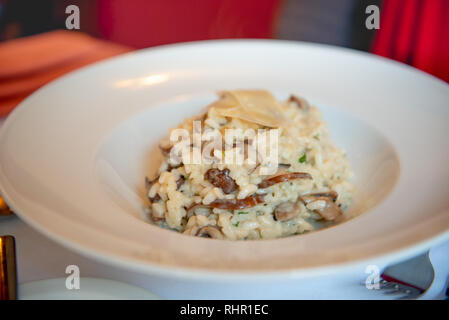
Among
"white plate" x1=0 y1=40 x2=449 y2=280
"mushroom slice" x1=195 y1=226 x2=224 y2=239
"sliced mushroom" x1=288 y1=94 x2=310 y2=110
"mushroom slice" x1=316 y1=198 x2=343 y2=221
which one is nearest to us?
"white plate" x1=0 y1=40 x2=449 y2=280

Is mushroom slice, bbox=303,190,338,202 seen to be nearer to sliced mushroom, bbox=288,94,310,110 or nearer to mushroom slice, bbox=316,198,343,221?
mushroom slice, bbox=316,198,343,221

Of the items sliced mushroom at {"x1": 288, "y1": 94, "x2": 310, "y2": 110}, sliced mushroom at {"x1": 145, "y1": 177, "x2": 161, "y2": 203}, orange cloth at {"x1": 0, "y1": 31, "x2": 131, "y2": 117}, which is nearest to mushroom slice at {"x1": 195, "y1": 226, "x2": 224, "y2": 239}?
sliced mushroom at {"x1": 145, "y1": 177, "x2": 161, "y2": 203}

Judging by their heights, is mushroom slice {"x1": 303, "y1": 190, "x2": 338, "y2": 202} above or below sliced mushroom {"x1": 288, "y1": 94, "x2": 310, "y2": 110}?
below

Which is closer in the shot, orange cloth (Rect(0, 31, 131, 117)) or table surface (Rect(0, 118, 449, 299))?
table surface (Rect(0, 118, 449, 299))

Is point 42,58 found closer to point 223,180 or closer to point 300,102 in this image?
point 300,102
